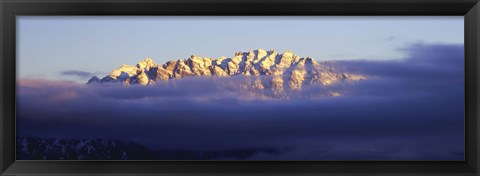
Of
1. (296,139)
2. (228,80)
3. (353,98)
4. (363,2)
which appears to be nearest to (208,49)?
(228,80)

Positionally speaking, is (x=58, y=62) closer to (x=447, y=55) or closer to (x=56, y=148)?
(x=56, y=148)

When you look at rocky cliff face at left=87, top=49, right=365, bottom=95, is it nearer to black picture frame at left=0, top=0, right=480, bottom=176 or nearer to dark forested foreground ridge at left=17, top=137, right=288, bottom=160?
dark forested foreground ridge at left=17, top=137, right=288, bottom=160

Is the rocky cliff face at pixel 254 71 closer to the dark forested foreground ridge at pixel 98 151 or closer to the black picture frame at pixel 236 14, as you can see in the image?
the dark forested foreground ridge at pixel 98 151

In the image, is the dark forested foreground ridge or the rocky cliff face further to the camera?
the rocky cliff face

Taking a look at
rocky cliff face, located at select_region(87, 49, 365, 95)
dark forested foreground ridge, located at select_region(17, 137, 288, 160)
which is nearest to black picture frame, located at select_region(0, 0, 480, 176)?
dark forested foreground ridge, located at select_region(17, 137, 288, 160)

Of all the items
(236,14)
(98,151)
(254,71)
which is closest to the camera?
(236,14)

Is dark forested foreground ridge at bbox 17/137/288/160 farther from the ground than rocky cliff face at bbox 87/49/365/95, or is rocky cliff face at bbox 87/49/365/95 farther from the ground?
rocky cliff face at bbox 87/49/365/95
